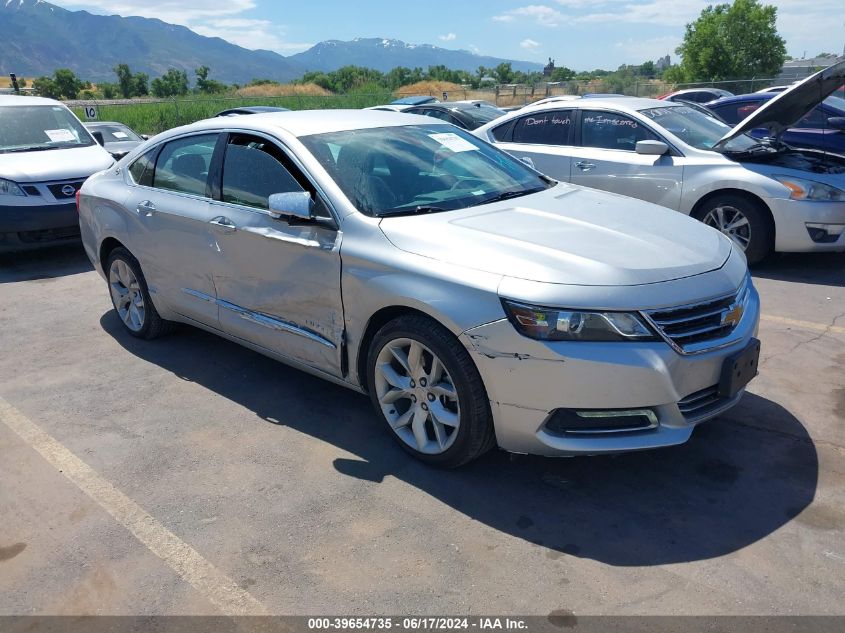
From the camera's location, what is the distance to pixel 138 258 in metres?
5.25

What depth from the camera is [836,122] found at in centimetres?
938

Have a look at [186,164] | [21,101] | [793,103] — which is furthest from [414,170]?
[21,101]

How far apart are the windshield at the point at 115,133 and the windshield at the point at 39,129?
3933mm

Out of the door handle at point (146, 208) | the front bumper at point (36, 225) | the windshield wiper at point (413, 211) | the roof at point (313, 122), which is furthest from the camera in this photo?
the front bumper at point (36, 225)

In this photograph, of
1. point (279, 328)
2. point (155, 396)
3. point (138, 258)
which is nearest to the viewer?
point (279, 328)

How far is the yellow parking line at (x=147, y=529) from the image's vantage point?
9.19ft

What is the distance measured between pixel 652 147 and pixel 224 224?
14.4 ft

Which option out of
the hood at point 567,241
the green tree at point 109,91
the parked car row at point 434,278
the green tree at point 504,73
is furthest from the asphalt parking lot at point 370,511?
the green tree at point 109,91

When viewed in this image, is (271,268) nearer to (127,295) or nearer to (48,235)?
(127,295)

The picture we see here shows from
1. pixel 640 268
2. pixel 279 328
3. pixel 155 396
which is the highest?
pixel 640 268

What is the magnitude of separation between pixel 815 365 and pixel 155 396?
13.9 ft

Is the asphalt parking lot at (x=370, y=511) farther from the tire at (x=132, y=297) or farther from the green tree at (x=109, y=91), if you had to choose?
the green tree at (x=109, y=91)

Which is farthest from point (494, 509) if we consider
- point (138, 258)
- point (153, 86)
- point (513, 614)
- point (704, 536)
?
point (153, 86)

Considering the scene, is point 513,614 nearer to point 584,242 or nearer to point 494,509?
point 494,509
